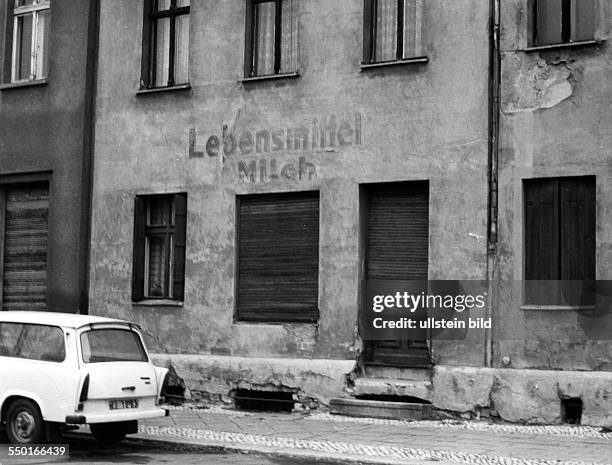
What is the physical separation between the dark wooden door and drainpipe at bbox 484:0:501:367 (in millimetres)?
1099

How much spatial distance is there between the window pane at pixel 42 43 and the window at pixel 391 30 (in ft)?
22.3

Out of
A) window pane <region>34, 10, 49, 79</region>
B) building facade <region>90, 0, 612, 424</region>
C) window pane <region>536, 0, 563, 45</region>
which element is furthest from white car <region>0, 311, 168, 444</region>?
window pane <region>34, 10, 49, 79</region>

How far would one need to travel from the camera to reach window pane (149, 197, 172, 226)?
18.8 metres

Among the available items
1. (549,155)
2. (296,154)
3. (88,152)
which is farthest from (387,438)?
(88,152)

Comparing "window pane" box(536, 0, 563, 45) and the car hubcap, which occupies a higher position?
"window pane" box(536, 0, 563, 45)

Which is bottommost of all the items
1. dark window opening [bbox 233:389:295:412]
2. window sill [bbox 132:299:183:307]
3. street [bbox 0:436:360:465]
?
street [bbox 0:436:360:465]

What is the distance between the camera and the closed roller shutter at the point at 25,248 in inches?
786

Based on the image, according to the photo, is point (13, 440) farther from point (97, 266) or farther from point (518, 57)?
point (518, 57)

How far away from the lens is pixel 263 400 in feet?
56.2

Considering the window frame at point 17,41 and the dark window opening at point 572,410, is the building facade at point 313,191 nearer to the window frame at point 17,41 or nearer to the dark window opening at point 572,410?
the dark window opening at point 572,410

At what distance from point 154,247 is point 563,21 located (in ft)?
26.1

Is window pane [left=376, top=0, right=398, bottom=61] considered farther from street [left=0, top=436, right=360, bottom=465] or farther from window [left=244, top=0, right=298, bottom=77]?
street [left=0, top=436, right=360, bottom=465]

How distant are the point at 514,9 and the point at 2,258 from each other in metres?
10.7

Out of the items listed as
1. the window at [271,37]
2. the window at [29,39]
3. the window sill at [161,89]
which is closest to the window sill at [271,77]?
the window at [271,37]
